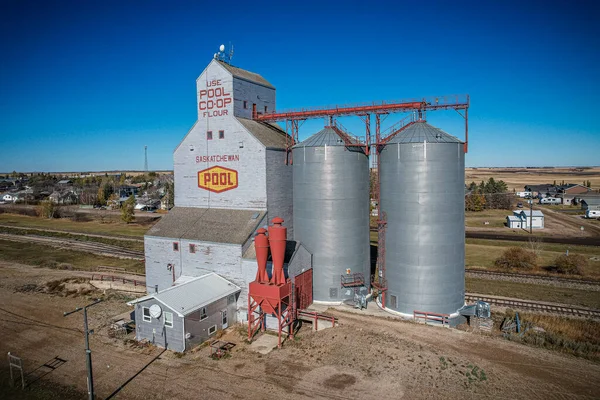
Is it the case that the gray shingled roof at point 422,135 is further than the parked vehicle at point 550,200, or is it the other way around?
the parked vehicle at point 550,200

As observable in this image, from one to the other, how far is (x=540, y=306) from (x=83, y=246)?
198 ft

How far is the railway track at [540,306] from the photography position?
100 ft

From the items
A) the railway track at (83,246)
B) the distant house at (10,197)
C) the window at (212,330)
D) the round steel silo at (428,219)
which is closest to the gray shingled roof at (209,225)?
the window at (212,330)

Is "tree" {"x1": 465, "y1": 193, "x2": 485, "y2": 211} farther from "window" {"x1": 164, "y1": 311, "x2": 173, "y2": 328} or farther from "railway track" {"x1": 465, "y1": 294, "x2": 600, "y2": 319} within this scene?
"window" {"x1": 164, "y1": 311, "x2": 173, "y2": 328}

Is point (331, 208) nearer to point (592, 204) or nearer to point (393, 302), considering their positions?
point (393, 302)

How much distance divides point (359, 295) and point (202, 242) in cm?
1315

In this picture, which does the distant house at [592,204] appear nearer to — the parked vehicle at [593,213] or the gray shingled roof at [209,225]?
the parked vehicle at [593,213]

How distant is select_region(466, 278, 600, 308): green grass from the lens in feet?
111

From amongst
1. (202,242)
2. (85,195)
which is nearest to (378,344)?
(202,242)

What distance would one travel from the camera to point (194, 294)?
1060 inches

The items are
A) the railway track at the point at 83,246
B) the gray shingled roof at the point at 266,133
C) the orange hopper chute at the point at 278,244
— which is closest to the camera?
the orange hopper chute at the point at 278,244

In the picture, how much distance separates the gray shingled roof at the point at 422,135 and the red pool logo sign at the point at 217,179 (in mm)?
13661

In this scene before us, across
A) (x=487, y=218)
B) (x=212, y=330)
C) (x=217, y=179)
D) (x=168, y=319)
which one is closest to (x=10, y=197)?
(x=217, y=179)

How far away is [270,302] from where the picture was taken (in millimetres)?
25766
